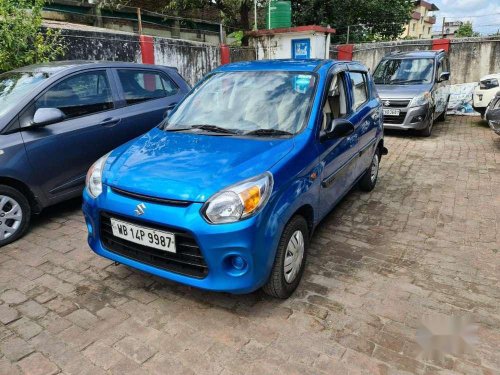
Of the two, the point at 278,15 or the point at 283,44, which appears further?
the point at 278,15

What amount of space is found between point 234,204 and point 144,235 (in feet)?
2.23

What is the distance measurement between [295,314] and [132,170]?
159 cm

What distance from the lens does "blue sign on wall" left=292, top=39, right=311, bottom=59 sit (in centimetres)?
1176

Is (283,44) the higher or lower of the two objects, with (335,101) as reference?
higher

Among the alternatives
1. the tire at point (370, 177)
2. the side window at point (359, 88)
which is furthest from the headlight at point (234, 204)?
the tire at point (370, 177)

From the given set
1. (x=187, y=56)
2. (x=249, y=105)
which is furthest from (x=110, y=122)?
(x=187, y=56)

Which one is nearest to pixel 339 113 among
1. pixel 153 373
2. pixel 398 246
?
pixel 398 246

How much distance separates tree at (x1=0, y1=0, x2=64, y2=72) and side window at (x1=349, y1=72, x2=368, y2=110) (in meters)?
4.65

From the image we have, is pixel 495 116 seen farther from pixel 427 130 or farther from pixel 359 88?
pixel 359 88

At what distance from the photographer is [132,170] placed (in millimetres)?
2822

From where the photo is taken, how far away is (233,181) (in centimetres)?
256

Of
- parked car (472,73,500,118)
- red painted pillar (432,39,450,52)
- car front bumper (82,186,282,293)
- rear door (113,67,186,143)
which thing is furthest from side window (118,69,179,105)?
red painted pillar (432,39,450,52)

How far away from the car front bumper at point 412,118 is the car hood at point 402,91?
12.0 inches

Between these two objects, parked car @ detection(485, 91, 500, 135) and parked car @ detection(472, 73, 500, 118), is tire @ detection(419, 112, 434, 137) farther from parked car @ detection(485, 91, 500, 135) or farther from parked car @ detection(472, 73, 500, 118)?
parked car @ detection(472, 73, 500, 118)
